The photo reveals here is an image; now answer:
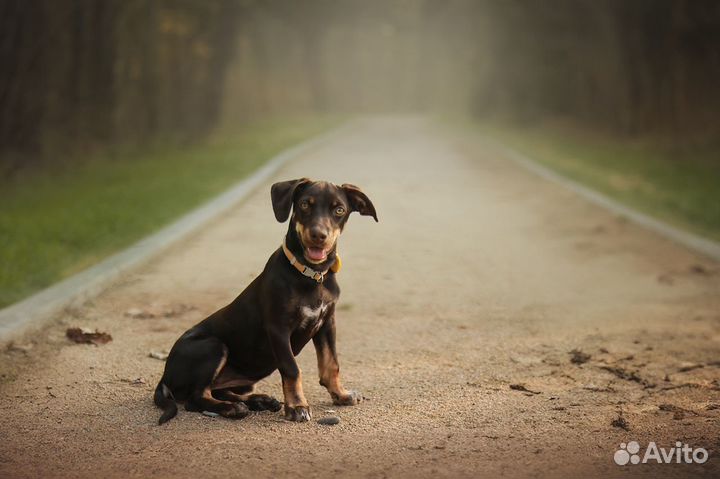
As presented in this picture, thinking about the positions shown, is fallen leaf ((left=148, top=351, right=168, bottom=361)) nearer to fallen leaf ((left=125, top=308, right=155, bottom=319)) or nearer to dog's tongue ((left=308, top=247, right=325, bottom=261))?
fallen leaf ((left=125, top=308, right=155, bottom=319))

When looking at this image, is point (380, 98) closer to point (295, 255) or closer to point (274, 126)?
point (274, 126)

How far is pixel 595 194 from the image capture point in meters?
14.5

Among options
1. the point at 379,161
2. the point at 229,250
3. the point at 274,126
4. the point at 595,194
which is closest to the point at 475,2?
the point at 274,126

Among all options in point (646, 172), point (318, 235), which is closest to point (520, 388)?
point (318, 235)

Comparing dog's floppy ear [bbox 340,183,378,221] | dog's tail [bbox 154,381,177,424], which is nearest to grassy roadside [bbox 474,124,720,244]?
Answer: dog's floppy ear [bbox 340,183,378,221]

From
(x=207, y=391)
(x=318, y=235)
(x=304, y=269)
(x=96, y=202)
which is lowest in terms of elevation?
(x=207, y=391)

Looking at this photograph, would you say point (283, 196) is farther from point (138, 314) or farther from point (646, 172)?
point (646, 172)

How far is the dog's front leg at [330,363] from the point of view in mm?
5004

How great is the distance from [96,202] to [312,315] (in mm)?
9672

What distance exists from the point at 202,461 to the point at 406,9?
221ft

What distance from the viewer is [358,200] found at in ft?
16.7

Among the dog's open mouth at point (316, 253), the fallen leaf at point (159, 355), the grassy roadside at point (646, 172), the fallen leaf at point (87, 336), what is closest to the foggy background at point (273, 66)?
the grassy roadside at point (646, 172)

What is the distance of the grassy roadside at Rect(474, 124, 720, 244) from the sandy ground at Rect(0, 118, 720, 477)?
1492mm

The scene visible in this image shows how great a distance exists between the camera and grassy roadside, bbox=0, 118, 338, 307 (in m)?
9.12
